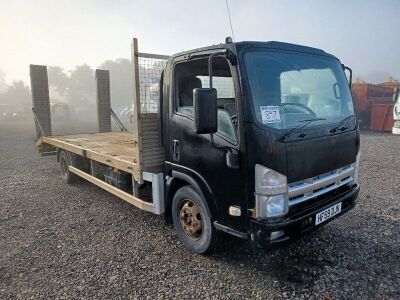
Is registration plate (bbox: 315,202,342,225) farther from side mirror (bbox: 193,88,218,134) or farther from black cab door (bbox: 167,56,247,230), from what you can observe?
side mirror (bbox: 193,88,218,134)

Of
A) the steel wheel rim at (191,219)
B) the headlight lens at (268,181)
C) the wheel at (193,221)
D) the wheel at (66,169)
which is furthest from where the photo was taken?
the wheel at (66,169)

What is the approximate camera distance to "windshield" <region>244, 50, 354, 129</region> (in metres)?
2.68

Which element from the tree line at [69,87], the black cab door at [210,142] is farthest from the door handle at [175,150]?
the tree line at [69,87]

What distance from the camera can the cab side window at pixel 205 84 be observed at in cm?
289

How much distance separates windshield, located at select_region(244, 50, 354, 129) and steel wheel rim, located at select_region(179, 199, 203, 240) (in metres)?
1.36

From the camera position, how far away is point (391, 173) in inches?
276

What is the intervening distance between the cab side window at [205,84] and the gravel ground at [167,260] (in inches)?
57.6

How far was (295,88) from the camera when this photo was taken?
120 inches

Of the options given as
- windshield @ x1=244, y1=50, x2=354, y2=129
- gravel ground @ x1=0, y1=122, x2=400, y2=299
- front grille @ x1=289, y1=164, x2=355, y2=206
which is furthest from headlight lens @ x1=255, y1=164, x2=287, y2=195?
gravel ground @ x1=0, y1=122, x2=400, y2=299

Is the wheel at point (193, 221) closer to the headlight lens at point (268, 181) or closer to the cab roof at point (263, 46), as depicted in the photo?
the headlight lens at point (268, 181)

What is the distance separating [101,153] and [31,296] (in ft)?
7.80

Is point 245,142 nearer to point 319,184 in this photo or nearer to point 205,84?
point 319,184

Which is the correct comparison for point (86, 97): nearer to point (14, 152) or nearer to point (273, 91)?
point (14, 152)

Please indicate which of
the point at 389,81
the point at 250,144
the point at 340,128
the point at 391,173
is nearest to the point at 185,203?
the point at 250,144
